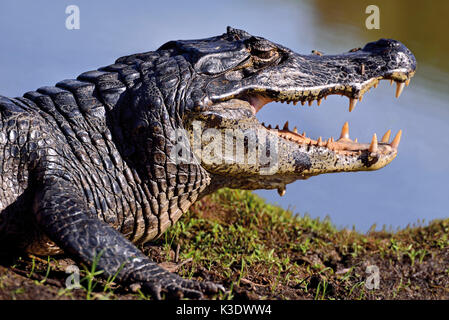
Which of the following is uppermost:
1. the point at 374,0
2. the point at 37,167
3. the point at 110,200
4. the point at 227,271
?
the point at 374,0

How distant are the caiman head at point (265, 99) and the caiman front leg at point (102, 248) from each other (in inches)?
34.4

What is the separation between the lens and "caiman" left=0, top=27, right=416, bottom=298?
3406mm

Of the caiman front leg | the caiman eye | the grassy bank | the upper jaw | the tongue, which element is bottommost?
the grassy bank

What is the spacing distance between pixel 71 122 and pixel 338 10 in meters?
11.5

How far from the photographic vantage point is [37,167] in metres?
3.43

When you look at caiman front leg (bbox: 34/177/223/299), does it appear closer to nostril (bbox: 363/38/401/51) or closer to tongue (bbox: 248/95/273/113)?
tongue (bbox: 248/95/273/113)

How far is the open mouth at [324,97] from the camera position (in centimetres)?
394

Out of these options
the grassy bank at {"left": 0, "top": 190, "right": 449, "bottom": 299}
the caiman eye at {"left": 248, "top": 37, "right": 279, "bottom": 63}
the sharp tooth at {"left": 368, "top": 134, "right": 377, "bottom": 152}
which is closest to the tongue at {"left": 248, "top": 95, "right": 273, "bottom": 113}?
the caiman eye at {"left": 248, "top": 37, "right": 279, "bottom": 63}

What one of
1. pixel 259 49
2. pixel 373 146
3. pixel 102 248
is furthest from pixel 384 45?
pixel 102 248

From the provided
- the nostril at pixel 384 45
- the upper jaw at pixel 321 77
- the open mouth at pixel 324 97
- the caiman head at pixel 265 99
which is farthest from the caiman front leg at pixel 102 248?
the nostril at pixel 384 45

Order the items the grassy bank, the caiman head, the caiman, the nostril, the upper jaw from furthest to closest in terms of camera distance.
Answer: the nostril < the upper jaw < the caiman head < the caiman < the grassy bank
